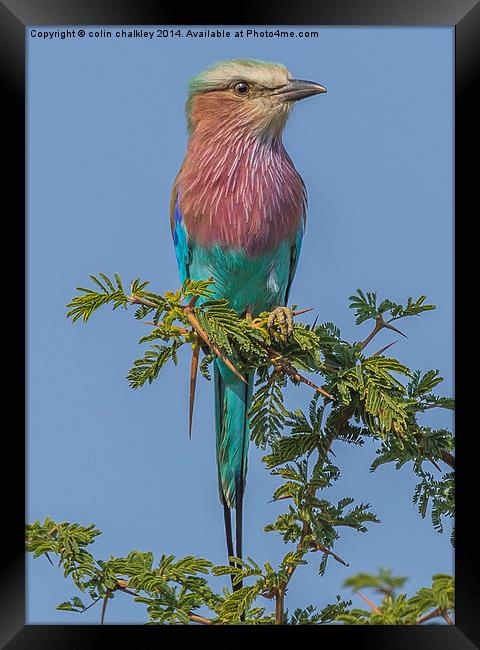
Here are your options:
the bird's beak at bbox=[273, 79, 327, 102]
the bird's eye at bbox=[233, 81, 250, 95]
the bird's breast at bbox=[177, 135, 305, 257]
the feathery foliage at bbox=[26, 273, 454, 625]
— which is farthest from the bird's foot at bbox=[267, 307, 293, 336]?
the bird's eye at bbox=[233, 81, 250, 95]

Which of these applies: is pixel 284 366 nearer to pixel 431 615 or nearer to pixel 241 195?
pixel 431 615

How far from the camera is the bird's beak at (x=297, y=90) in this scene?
2.73 metres

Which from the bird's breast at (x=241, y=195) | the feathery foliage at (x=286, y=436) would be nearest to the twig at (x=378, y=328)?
the feathery foliage at (x=286, y=436)

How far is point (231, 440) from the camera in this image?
2633 mm

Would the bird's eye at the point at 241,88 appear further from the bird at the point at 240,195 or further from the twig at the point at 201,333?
the twig at the point at 201,333
